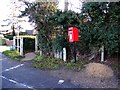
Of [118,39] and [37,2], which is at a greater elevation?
[37,2]

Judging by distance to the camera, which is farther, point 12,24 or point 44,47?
point 12,24

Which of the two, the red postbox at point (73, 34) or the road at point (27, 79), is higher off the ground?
the red postbox at point (73, 34)

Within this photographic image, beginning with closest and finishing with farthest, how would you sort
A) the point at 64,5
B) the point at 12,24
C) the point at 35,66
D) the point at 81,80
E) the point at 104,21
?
the point at 81,80
the point at 104,21
the point at 35,66
the point at 64,5
the point at 12,24

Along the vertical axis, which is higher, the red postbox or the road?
the red postbox

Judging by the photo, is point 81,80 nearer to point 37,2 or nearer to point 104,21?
point 104,21

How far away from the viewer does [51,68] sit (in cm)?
994

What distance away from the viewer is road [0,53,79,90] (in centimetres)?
757

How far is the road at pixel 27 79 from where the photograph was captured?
298 inches

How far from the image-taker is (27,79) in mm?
8430

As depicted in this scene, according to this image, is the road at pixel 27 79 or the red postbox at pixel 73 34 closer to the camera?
the road at pixel 27 79

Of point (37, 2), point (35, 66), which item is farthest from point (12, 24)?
point (35, 66)

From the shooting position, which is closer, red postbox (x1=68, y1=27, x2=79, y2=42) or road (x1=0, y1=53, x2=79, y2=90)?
road (x1=0, y1=53, x2=79, y2=90)

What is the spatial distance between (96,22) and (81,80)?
9.96 feet

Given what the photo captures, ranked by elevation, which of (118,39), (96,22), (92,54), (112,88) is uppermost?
(96,22)
